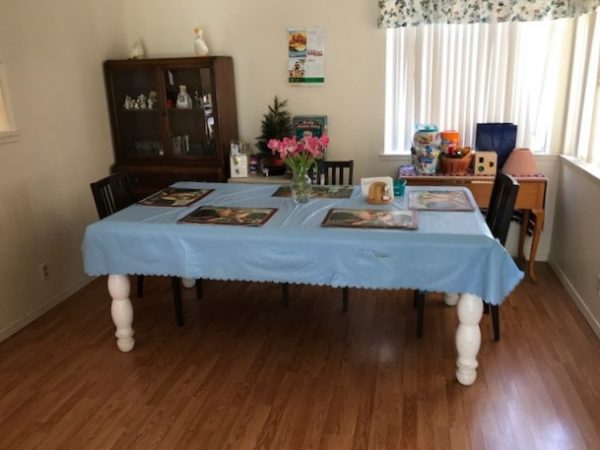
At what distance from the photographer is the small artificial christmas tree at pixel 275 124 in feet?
12.7

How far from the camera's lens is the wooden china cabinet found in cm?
373

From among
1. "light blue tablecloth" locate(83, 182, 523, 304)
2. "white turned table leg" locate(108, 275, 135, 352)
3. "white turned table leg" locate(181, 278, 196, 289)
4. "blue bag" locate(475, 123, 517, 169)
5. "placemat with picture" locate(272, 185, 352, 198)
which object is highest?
"blue bag" locate(475, 123, 517, 169)

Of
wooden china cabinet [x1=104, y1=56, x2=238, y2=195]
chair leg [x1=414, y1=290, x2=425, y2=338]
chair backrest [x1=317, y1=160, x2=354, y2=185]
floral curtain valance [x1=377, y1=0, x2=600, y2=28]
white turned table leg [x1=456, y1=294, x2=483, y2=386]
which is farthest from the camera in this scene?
wooden china cabinet [x1=104, y1=56, x2=238, y2=195]

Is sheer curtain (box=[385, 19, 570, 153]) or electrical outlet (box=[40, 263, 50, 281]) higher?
sheer curtain (box=[385, 19, 570, 153])

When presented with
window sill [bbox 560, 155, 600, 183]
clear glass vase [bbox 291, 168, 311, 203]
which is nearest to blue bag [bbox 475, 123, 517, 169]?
window sill [bbox 560, 155, 600, 183]

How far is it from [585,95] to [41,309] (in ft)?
12.3

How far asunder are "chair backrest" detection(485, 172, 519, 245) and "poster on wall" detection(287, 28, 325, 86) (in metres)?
1.66

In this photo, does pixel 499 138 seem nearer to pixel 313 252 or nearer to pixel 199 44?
pixel 313 252

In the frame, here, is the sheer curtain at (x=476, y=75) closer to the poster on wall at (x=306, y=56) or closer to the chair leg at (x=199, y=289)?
the poster on wall at (x=306, y=56)

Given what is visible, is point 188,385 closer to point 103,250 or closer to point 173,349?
point 173,349

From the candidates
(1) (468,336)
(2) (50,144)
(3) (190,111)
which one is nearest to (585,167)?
(1) (468,336)

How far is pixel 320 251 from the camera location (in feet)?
7.32

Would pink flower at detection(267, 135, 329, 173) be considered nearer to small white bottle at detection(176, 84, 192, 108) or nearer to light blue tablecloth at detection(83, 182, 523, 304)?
light blue tablecloth at detection(83, 182, 523, 304)

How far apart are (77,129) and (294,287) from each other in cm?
186
